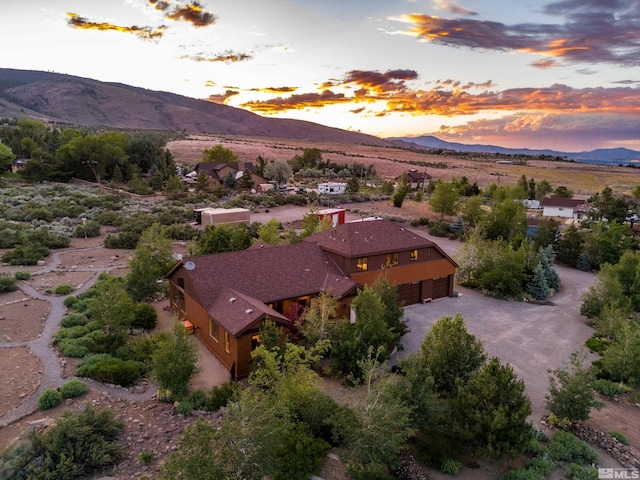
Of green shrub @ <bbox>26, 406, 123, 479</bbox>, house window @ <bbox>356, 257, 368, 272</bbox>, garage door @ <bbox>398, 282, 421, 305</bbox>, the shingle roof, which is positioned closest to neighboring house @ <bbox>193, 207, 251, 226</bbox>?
the shingle roof

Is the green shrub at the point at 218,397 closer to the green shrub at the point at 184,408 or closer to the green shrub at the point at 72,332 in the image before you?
the green shrub at the point at 184,408

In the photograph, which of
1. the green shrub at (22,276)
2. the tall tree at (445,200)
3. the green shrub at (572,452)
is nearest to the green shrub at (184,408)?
the green shrub at (572,452)

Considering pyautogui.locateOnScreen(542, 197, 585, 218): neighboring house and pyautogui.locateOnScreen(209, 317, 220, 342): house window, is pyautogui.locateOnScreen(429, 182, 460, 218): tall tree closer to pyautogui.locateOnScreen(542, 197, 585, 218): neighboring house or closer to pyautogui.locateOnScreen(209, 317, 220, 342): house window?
pyautogui.locateOnScreen(542, 197, 585, 218): neighboring house

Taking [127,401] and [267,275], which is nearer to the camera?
[127,401]

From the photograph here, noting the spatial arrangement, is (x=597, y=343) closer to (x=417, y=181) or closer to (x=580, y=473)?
(x=580, y=473)

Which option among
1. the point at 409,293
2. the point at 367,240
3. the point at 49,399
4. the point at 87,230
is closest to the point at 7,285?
the point at 49,399

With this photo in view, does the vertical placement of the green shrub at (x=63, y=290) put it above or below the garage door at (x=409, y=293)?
below
